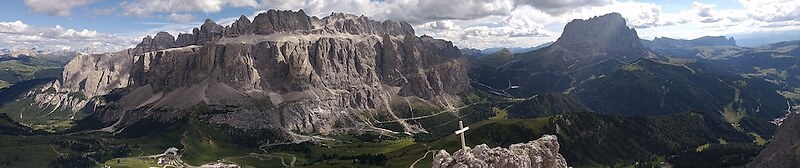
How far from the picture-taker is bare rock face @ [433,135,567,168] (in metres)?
59.9

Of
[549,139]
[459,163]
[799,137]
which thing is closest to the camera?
[459,163]

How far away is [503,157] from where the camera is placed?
6334cm

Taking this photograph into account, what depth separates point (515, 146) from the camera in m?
70.4

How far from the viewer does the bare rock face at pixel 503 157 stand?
5991 cm

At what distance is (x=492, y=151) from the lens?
208ft

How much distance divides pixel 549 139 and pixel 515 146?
377 inches

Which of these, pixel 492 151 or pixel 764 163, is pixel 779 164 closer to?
pixel 764 163

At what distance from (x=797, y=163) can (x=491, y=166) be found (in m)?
153

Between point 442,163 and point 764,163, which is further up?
point 442,163

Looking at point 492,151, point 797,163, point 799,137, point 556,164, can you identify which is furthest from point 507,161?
point 799,137

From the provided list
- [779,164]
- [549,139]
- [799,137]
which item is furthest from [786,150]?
[549,139]

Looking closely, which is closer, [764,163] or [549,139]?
[549,139]

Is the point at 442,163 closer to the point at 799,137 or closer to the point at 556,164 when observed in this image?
the point at 556,164

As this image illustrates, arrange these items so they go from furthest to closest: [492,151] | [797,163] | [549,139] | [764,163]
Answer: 1. [764,163]
2. [797,163]
3. [549,139]
4. [492,151]
